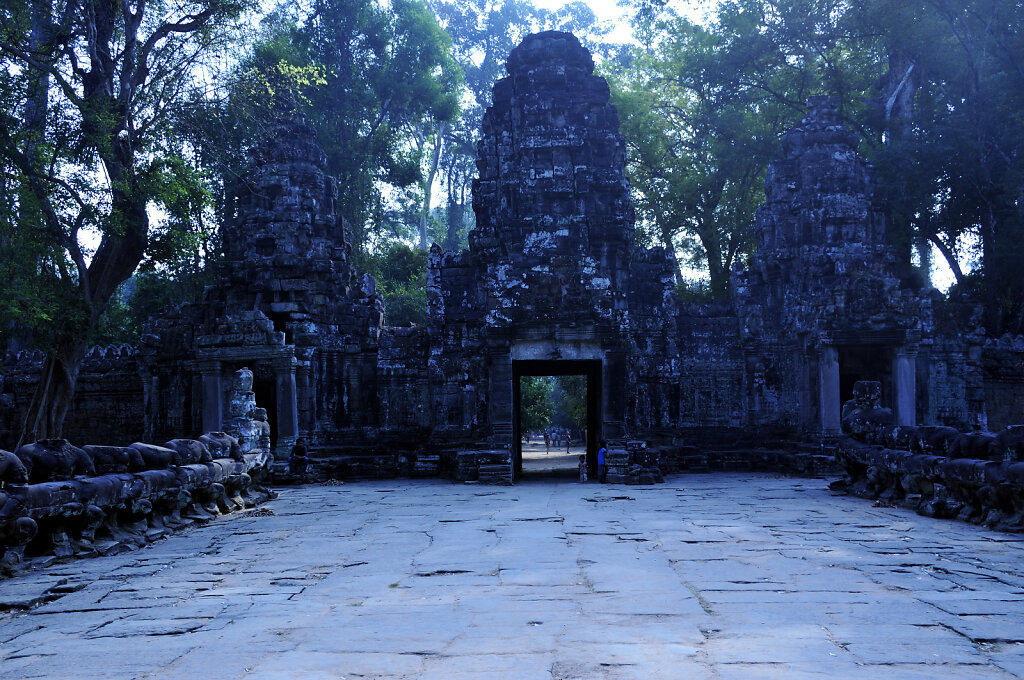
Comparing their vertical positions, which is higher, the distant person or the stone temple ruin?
the stone temple ruin

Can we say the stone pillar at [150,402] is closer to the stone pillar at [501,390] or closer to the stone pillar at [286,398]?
the stone pillar at [286,398]

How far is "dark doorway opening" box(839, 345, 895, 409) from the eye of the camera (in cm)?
1784

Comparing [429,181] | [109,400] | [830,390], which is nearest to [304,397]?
[109,400]

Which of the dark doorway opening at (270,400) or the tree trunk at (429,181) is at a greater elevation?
the tree trunk at (429,181)

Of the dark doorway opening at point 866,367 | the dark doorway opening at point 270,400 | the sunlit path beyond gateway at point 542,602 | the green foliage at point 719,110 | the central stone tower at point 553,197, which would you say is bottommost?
the sunlit path beyond gateway at point 542,602

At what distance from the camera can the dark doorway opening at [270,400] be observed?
56.8 feet

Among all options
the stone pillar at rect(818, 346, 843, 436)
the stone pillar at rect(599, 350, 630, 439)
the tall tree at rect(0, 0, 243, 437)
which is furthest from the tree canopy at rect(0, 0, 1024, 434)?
the stone pillar at rect(599, 350, 630, 439)

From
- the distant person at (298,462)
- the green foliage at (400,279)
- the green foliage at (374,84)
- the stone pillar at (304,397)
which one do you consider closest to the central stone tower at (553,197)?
the stone pillar at (304,397)

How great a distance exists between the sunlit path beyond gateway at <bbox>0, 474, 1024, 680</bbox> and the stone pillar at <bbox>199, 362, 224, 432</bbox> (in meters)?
7.59

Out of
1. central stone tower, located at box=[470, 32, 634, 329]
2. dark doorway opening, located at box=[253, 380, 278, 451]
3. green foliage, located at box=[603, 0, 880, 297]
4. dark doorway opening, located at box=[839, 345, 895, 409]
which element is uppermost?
green foliage, located at box=[603, 0, 880, 297]

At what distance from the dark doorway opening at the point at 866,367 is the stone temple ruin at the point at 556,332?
0.16ft

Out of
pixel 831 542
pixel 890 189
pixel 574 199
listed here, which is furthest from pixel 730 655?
pixel 890 189

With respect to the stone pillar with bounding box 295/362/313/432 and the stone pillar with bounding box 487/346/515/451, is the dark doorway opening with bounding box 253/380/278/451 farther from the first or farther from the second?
the stone pillar with bounding box 487/346/515/451

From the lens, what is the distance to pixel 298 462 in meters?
16.3
